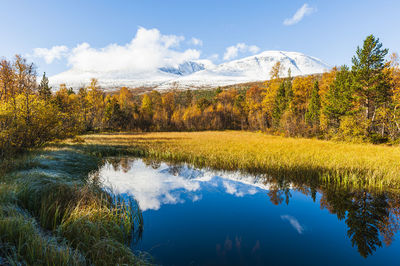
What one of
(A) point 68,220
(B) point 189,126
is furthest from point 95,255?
(B) point 189,126

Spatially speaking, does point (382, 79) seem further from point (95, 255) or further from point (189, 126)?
point (189, 126)

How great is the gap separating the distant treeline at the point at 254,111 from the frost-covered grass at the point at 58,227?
19.1ft

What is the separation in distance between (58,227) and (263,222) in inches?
228

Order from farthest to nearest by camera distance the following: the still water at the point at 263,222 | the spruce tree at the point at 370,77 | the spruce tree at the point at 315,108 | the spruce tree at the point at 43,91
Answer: the spruce tree at the point at 315,108
the spruce tree at the point at 370,77
the spruce tree at the point at 43,91
the still water at the point at 263,222

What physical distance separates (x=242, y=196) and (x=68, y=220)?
654cm

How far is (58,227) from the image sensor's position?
4090 mm

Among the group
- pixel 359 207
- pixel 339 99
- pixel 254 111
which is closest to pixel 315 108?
pixel 339 99

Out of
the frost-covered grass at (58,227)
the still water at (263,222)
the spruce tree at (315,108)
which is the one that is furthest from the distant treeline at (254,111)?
the still water at (263,222)

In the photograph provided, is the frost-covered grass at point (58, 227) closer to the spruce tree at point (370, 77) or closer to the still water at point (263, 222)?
the still water at point (263, 222)

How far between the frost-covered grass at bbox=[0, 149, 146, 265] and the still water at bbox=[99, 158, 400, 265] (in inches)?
37.5

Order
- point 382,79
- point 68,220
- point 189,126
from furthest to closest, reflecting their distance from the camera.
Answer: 1. point 189,126
2. point 382,79
3. point 68,220

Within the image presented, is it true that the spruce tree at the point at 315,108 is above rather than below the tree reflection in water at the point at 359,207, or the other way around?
above

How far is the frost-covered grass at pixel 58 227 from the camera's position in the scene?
3.08 metres

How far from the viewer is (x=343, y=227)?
5973 mm
